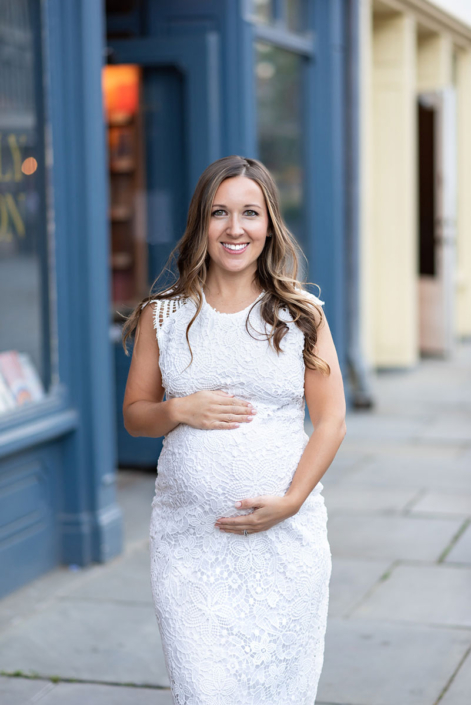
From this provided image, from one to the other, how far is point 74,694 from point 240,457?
5.16 feet

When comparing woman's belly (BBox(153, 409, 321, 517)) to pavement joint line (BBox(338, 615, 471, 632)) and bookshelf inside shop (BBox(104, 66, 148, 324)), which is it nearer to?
pavement joint line (BBox(338, 615, 471, 632))

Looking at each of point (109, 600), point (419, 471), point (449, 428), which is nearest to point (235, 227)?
point (109, 600)

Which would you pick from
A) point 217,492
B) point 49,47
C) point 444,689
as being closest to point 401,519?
point 444,689

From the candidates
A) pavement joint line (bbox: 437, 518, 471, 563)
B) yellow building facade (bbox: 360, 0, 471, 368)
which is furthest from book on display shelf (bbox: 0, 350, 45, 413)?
yellow building facade (bbox: 360, 0, 471, 368)

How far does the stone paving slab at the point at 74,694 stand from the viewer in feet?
11.4

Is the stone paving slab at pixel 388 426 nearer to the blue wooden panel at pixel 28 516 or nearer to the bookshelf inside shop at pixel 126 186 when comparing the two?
the bookshelf inside shop at pixel 126 186

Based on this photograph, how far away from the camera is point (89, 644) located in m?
3.97

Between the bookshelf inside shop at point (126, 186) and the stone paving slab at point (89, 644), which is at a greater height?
the bookshelf inside shop at point (126, 186)

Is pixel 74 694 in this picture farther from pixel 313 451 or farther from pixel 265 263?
pixel 265 263

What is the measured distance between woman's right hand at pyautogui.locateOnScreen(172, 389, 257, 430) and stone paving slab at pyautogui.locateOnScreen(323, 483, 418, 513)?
3477mm

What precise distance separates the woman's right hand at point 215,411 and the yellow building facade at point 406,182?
7387 mm

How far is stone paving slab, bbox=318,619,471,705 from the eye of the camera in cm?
346

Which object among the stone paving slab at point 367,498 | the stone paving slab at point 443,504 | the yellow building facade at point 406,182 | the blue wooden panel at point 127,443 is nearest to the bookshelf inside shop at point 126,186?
the blue wooden panel at point 127,443

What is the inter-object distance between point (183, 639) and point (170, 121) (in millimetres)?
4601
